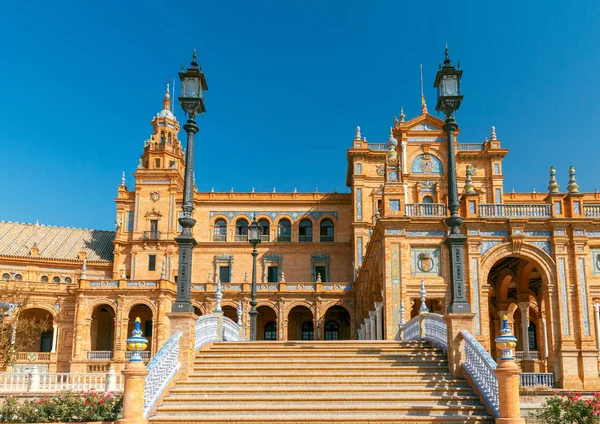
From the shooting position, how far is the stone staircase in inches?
429

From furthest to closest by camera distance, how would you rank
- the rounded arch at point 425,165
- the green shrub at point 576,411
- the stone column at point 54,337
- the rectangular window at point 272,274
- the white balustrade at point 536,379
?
the rectangular window at point 272,274
the rounded arch at point 425,165
the stone column at point 54,337
the white balustrade at point 536,379
the green shrub at point 576,411

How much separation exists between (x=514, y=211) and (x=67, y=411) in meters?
18.8

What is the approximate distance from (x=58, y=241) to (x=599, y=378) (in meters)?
43.9

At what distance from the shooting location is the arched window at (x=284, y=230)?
4869 centimetres

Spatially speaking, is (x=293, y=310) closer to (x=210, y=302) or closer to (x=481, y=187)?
(x=210, y=302)

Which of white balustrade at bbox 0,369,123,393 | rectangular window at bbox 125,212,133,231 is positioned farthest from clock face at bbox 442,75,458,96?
rectangular window at bbox 125,212,133,231

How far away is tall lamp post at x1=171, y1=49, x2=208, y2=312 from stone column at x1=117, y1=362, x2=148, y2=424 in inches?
112

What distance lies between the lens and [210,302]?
42.4 m

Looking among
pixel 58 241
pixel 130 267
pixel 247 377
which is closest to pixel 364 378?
pixel 247 377

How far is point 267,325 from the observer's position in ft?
152

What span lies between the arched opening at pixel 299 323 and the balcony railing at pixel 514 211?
23550mm

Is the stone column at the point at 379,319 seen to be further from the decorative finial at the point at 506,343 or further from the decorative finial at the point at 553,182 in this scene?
the decorative finial at the point at 506,343

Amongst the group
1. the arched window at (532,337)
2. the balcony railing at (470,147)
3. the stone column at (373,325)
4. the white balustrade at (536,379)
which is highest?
the balcony railing at (470,147)

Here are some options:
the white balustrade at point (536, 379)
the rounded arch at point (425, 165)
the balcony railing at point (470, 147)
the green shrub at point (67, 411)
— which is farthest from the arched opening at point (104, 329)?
the green shrub at point (67, 411)
